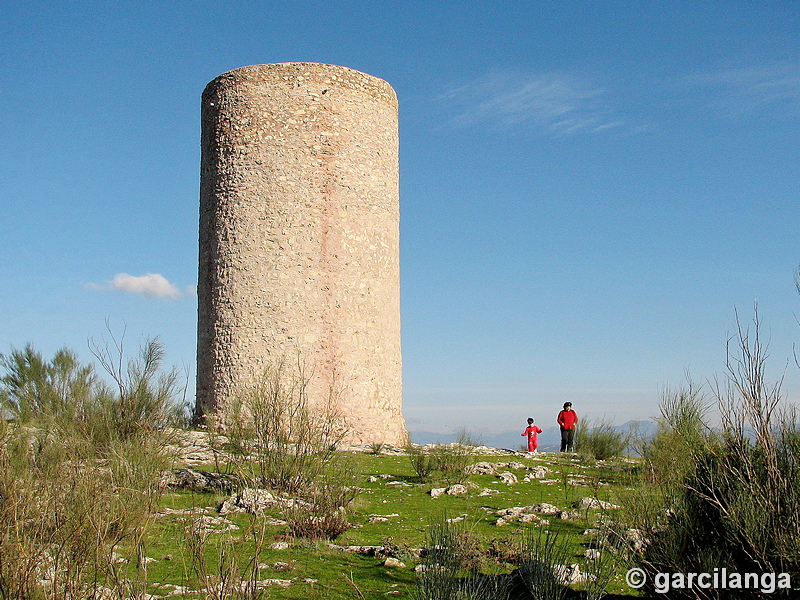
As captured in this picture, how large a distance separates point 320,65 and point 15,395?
9361 mm

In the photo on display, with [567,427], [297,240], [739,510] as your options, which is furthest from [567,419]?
[739,510]

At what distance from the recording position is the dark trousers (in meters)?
15.4

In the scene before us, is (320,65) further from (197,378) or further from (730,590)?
(730,590)

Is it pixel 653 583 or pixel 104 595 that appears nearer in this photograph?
pixel 104 595

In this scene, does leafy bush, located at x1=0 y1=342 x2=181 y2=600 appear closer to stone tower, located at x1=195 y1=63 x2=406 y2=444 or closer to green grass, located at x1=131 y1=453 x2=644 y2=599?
green grass, located at x1=131 y1=453 x2=644 y2=599

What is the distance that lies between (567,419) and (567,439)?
1.39ft

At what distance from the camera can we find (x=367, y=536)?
6.65 m

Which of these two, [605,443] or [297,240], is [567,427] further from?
[297,240]

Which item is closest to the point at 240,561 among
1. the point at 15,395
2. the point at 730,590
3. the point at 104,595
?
the point at 104,595

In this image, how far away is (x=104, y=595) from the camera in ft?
14.0

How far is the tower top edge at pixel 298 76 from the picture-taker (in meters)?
14.9

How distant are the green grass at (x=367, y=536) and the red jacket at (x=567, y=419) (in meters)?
4.99

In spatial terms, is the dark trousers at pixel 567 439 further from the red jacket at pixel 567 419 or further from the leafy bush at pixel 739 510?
the leafy bush at pixel 739 510

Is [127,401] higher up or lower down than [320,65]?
lower down
